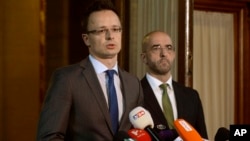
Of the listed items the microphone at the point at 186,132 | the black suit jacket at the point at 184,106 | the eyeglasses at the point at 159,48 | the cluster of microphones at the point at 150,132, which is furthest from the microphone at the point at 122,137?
the eyeglasses at the point at 159,48

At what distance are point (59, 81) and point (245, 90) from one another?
3445mm

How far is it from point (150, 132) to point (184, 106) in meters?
0.90

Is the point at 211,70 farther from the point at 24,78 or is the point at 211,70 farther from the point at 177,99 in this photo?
the point at 177,99

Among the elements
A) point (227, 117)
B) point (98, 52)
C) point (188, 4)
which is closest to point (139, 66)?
point (188, 4)

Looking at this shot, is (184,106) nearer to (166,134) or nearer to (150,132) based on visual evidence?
(166,134)

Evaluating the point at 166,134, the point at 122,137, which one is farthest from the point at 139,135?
the point at 166,134

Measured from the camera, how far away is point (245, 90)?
15.8ft

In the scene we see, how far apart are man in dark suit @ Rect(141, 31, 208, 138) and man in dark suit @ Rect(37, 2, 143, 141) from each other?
613 millimetres

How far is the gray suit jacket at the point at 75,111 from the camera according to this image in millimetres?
1567

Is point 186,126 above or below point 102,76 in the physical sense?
below

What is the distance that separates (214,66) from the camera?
186 inches

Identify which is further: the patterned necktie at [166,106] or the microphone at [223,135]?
the patterned necktie at [166,106]

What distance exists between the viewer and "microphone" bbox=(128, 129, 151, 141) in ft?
4.69

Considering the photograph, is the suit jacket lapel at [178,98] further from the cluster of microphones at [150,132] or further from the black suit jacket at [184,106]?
the cluster of microphones at [150,132]
